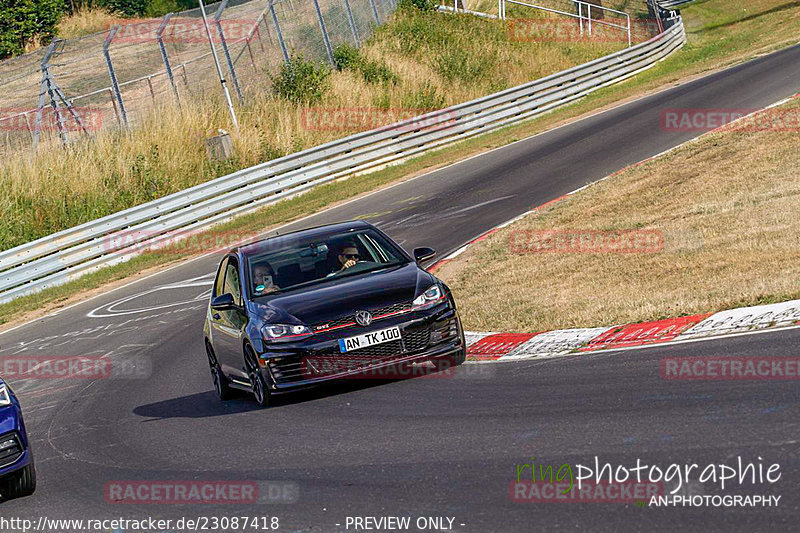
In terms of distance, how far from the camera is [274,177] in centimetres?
2902

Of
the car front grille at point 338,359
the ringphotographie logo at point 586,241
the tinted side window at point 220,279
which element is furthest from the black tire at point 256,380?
the ringphotographie logo at point 586,241

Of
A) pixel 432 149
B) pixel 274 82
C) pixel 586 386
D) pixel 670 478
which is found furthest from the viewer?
pixel 274 82

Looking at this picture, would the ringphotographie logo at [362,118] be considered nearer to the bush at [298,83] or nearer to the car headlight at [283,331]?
the bush at [298,83]

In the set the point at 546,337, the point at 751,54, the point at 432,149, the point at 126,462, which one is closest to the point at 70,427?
the point at 126,462

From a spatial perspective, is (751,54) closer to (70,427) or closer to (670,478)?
(70,427)

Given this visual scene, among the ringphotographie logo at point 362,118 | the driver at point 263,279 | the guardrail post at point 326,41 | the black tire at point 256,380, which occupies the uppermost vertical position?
the driver at point 263,279

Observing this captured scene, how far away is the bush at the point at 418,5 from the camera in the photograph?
46125 millimetres

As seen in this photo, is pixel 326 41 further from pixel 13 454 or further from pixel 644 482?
pixel 644 482

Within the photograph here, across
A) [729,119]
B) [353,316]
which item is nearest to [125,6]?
[729,119]

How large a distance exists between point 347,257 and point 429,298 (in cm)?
134

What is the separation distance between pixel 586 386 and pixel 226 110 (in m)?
26.5

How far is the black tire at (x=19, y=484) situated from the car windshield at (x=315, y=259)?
301 cm

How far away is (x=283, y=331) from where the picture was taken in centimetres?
968

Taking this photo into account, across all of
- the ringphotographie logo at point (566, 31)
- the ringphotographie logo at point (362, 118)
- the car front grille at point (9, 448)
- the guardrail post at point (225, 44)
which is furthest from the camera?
the ringphotographie logo at point (566, 31)
